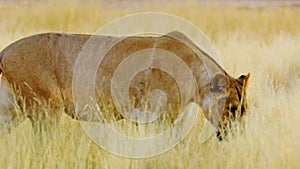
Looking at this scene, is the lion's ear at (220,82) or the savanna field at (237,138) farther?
the lion's ear at (220,82)

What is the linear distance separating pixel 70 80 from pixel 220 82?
1354 mm

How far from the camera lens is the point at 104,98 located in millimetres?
5961

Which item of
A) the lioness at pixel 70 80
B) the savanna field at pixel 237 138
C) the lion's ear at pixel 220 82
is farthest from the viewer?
the lioness at pixel 70 80

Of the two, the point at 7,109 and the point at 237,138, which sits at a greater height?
the point at 7,109

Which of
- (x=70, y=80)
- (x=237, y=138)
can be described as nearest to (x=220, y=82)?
(x=237, y=138)

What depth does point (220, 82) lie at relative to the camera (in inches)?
223

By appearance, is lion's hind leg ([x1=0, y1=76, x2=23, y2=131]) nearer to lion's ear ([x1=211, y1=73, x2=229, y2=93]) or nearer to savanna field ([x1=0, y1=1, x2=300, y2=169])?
savanna field ([x1=0, y1=1, x2=300, y2=169])

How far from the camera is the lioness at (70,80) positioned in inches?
227

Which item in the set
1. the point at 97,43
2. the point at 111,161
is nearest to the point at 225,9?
the point at 97,43

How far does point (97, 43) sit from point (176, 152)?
1340 millimetres

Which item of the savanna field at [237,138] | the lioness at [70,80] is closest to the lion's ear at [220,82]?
the lioness at [70,80]

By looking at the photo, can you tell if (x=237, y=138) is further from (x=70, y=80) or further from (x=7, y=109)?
(x=7, y=109)

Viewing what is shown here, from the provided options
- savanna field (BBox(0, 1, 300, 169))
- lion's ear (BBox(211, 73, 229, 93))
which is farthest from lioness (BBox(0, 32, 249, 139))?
savanna field (BBox(0, 1, 300, 169))

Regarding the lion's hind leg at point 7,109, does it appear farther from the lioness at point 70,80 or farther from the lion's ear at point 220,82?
the lion's ear at point 220,82
